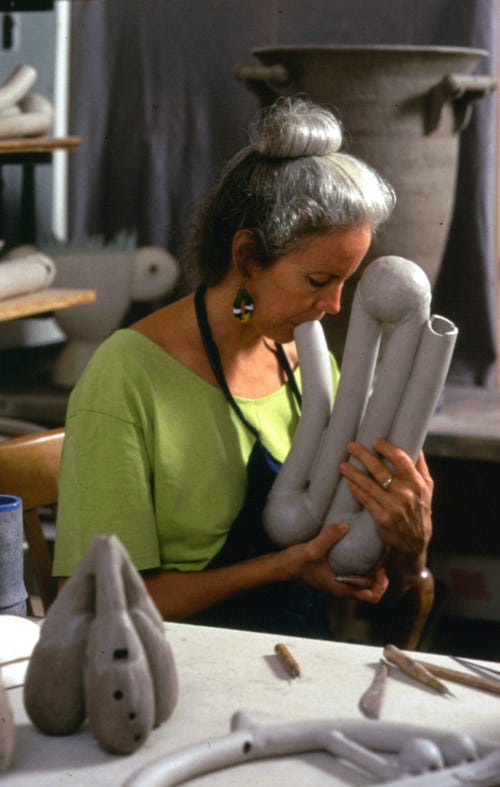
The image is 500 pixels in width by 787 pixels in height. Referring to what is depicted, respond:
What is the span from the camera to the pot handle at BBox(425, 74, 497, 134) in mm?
2686

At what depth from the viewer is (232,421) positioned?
1.65 meters

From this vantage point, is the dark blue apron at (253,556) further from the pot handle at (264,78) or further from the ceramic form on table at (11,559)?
the pot handle at (264,78)

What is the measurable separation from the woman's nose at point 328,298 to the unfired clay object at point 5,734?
84 centimetres

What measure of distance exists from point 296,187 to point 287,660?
0.71m

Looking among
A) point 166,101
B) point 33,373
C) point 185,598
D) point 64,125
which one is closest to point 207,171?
point 166,101

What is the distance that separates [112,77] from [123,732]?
270cm

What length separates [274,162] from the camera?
62.8 inches

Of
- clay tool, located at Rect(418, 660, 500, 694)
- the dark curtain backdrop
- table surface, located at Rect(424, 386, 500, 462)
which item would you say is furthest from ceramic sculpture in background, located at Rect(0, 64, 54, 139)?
clay tool, located at Rect(418, 660, 500, 694)

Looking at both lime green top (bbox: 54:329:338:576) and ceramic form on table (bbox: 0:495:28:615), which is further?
lime green top (bbox: 54:329:338:576)

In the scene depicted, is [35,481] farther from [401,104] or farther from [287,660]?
[401,104]

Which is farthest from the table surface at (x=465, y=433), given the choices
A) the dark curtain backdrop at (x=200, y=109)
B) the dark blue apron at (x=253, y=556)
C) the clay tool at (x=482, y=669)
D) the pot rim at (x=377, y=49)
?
the clay tool at (x=482, y=669)

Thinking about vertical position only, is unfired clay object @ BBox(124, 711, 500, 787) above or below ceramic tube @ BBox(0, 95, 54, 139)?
below

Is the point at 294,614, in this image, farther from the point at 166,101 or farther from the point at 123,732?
the point at 166,101

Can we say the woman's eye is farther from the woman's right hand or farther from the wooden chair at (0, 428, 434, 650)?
the wooden chair at (0, 428, 434, 650)
